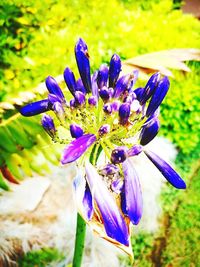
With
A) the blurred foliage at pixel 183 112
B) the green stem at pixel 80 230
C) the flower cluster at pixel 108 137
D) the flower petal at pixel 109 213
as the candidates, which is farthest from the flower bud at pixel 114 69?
the blurred foliage at pixel 183 112

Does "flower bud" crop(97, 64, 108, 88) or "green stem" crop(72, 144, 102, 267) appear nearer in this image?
"green stem" crop(72, 144, 102, 267)

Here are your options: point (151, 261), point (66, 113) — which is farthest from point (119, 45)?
point (66, 113)

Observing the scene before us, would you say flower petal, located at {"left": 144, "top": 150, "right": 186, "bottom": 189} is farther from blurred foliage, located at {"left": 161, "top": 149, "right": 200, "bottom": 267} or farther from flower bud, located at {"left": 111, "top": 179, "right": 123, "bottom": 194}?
blurred foliage, located at {"left": 161, "top": 149, "right": 200, "bottom": 267}

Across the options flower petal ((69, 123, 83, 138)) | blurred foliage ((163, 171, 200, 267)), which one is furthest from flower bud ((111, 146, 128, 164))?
blurred foliage ((163, 171, 200, 267))

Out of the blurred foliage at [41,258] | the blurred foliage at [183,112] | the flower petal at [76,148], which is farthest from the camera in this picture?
the blurred foliage at [183,112]

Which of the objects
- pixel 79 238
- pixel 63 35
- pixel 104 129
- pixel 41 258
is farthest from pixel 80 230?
pixel 63 35

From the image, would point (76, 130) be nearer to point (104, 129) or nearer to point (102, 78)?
point (104, 129)

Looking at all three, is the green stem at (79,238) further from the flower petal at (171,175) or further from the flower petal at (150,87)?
the flower petal at (150,87)
